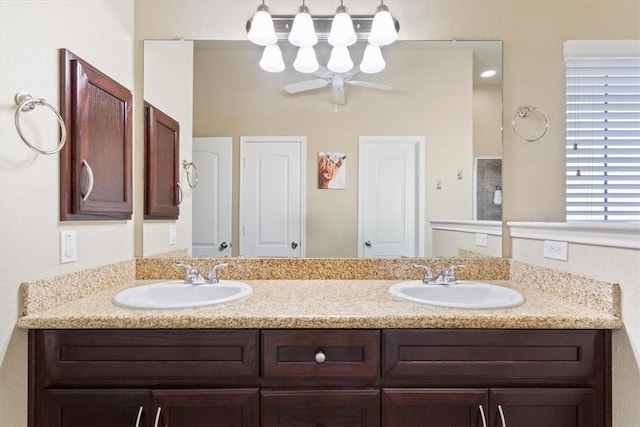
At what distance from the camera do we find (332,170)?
68.0 inches

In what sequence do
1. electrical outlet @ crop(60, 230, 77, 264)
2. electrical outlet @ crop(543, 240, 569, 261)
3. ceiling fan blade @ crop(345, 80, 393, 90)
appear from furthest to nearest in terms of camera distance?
ceiling fan blade @ crop(345, 80, 393, 90)
electrical outlet @ crop(543, 240, 569, 261)
electrical outlet @ crop(60, 230, 77, 264)

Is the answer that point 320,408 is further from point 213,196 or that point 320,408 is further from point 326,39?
point 326,39

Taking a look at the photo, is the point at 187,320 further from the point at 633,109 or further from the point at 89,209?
the point at 633,109

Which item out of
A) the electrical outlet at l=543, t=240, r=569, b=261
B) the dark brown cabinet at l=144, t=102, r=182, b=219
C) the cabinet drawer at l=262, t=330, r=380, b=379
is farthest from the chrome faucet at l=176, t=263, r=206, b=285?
the electrical outlet at l=543, t=240, r=569, b=261

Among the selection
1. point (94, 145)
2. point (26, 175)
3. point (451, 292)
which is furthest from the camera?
point (451, 292)

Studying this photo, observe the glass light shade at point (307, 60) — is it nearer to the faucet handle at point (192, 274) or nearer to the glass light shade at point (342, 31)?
the glass light shade at point (342, 31)

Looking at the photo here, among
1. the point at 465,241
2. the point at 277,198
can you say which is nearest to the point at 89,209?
the point at 277,198

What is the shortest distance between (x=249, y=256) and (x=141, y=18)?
1322 mm

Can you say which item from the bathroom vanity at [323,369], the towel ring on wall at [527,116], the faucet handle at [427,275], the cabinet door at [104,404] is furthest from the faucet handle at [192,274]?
the towel ring on wall at [527,116]

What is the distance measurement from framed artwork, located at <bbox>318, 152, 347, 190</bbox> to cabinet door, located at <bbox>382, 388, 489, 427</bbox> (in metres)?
0.97

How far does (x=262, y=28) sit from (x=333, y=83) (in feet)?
1.36

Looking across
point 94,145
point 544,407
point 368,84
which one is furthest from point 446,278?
point 94,145

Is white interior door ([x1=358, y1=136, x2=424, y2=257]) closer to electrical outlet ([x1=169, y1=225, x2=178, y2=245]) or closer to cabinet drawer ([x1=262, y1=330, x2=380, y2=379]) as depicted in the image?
cabinet drawer ([x1=262, y1=330, x2=380, y2=379])

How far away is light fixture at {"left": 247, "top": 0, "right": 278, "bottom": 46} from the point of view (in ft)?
5.22
